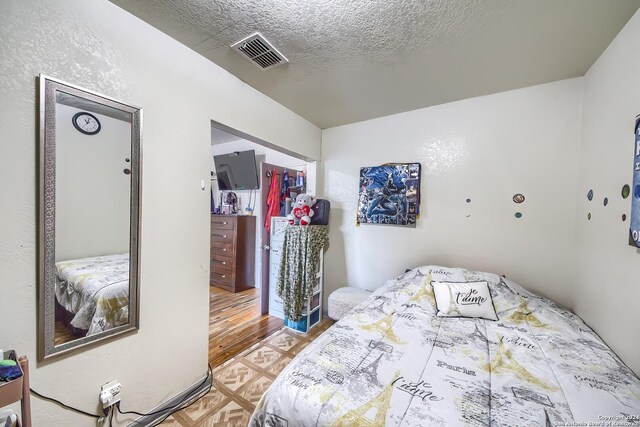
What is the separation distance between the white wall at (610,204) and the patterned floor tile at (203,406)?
235cm

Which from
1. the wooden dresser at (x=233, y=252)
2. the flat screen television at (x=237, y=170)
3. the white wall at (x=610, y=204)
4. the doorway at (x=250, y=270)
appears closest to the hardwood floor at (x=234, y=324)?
the doorway at (x=250, y=270)

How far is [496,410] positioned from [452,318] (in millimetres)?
872

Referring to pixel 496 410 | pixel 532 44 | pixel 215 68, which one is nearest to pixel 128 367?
pixel 496 410

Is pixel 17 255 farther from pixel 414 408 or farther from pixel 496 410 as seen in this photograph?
pixel 496 410

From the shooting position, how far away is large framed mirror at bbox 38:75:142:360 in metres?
1.11

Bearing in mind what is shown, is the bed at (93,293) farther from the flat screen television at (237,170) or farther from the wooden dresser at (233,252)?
the flat screen television at (237,170)

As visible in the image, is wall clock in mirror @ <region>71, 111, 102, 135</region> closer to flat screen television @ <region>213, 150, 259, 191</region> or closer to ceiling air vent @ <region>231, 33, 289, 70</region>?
ceiling air vent @ <region>231, 33, 289, 70</region>

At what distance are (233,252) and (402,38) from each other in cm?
341

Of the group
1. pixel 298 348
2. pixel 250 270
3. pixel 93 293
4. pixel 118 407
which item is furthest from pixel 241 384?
pixel 250 270

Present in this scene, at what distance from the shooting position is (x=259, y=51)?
5.41 ft

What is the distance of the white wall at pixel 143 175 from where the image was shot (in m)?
1.03

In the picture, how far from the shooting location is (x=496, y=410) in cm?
91

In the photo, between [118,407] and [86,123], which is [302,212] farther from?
[118,407]

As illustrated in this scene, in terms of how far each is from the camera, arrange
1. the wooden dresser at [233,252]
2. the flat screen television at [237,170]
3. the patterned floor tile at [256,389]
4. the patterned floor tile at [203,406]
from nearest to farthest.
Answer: the patterned floor tile at [203,406]
the patterned floor tile at [256,389]
the wooden dresser at [233,252]
the flat screen television at [237,170]
